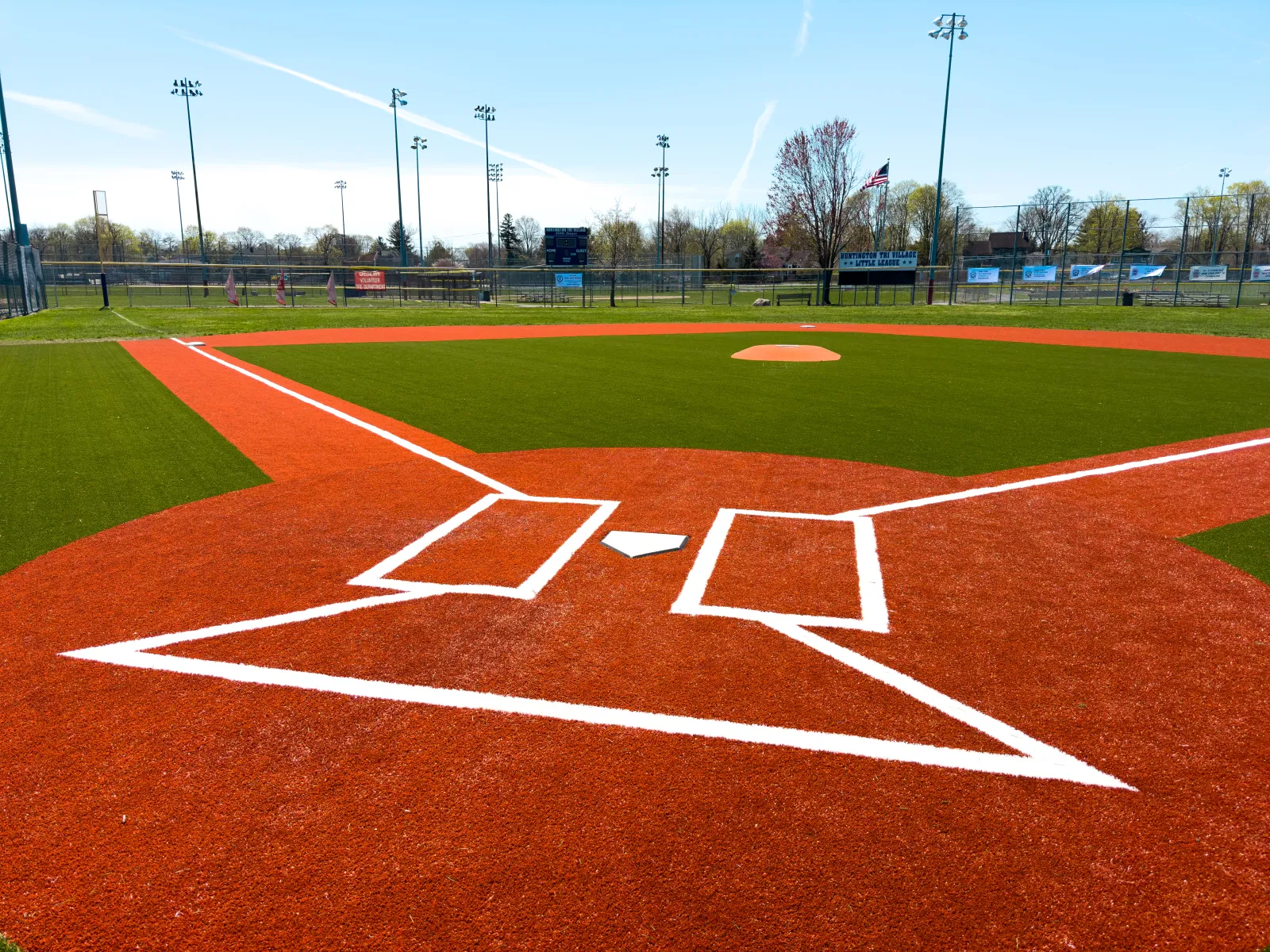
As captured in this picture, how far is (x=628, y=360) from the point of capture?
16.2 m

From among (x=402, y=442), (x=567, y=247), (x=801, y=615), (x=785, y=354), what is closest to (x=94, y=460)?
(x=402, y=442)

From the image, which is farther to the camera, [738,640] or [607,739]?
[738,640]

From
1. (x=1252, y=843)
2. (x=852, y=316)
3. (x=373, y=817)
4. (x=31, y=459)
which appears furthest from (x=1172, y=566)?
(x=852, y=316)

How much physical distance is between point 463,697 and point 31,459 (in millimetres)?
6660

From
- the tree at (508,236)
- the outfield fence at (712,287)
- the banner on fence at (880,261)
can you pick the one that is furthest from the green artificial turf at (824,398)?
the tree at (508,236)

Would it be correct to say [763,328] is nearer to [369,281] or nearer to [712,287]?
[369,281]

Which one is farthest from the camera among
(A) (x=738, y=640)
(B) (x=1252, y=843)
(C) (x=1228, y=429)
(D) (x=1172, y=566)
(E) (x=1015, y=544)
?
(C) (x=1228, y=429)

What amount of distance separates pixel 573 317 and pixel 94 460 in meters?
26.5

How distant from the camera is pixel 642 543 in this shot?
5.21 m

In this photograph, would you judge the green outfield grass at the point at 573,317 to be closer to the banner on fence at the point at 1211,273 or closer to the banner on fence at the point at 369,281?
the banner on fence at the point at 369,281

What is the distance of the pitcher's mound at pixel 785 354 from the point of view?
16.0m

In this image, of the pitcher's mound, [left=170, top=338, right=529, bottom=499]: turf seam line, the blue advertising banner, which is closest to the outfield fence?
the blue advertising banner

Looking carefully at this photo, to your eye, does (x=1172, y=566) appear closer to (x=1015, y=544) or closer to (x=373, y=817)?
(x=1015, y=544)

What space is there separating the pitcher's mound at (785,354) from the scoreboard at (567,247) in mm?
41888
